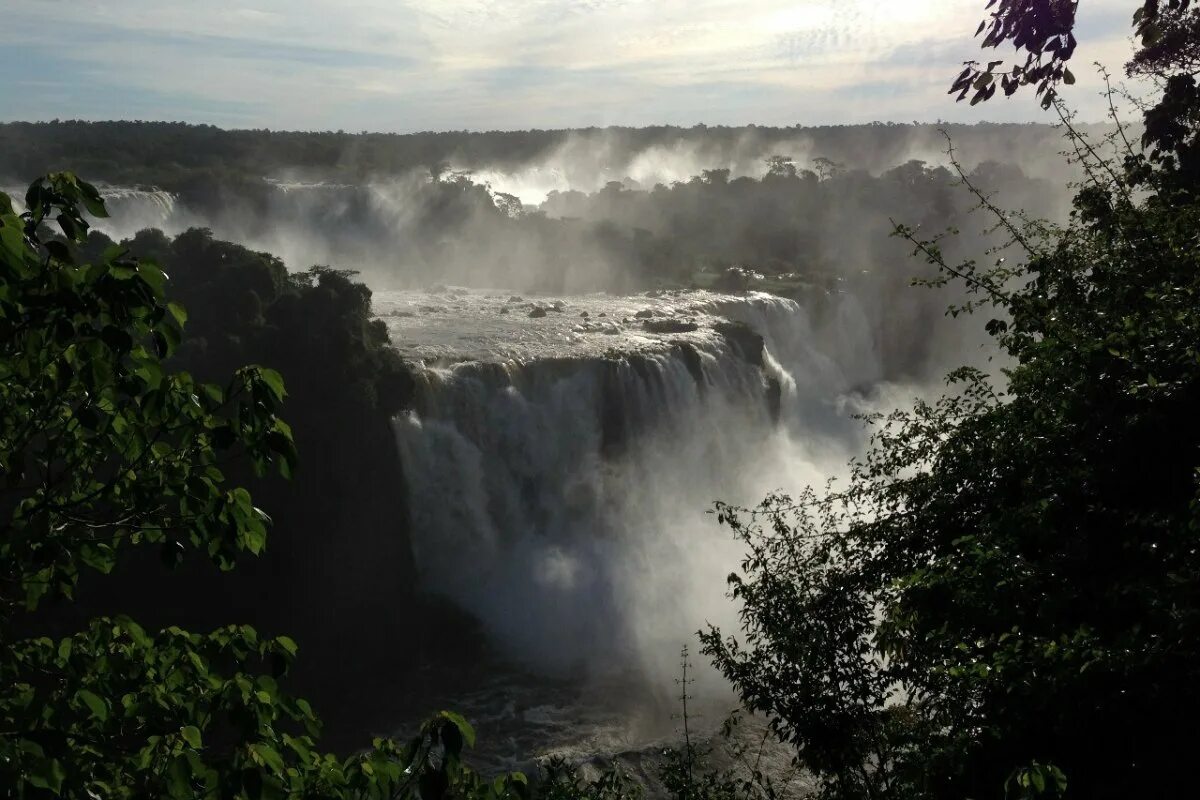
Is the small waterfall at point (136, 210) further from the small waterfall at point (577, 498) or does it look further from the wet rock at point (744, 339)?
the wet rock at point (744, 339)

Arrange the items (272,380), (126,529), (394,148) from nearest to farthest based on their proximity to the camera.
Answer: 1. (272,380)
2. (126,529)
3. (394,148)

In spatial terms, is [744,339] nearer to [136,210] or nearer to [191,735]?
[136,210]

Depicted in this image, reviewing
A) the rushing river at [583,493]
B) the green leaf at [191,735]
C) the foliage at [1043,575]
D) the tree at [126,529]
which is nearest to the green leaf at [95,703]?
the tree at [126,529]

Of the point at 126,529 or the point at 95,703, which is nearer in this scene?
the point at 95,703

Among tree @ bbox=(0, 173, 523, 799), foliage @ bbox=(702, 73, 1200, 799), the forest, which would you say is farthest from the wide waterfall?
tree @ bbox=(0, 173, 523, 799)

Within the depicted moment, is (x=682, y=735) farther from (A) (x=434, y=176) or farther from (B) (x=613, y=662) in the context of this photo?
(A) (x=434, y=176)

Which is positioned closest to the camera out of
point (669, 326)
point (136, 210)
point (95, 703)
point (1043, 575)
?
point (95, 703)

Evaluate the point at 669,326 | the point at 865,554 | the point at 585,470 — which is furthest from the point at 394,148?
the point at 865,554
